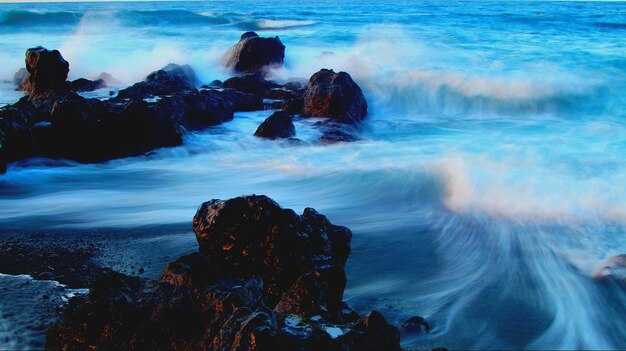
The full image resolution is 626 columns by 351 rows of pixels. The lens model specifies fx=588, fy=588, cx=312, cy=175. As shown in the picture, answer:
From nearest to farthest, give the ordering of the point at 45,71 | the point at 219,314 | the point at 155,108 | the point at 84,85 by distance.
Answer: the point at 219,314 < the point at 155,108 < the point at 45,71 < the point at 84,85

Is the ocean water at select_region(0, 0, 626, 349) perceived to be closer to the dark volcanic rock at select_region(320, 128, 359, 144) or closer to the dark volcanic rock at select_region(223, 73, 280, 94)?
the dark volcanic rock at select_region(320, 128, 359, 144)

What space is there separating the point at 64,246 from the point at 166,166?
9.34 ft

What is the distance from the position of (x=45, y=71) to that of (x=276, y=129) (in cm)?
445

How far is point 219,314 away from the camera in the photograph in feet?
8.73

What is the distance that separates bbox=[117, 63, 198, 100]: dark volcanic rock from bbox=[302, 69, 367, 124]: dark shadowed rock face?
2805 mm

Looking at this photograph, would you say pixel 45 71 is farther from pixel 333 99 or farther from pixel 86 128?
pixel 333 99

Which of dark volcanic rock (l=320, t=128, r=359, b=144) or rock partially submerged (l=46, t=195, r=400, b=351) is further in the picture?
dark volcanic rock (l=320, t=128, r=359, b=144)

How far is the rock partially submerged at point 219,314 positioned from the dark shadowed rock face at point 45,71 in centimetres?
797

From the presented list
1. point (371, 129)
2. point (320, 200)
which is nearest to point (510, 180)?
point (320, 200)

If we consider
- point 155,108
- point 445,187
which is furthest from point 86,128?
Answer: point 445,187

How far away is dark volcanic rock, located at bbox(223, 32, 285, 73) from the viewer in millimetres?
13977

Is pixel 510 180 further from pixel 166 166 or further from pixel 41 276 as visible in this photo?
pixel 41 276

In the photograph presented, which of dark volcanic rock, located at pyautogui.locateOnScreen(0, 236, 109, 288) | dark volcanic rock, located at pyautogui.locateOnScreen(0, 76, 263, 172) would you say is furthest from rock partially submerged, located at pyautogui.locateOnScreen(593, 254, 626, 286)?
dark volcanic rock, located at pyautogui.locateOnScreen(0, 76, 263, 172)

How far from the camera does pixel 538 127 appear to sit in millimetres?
10547
